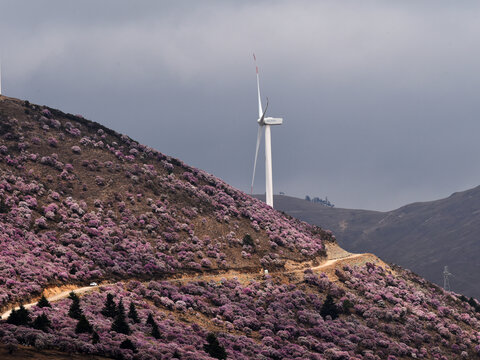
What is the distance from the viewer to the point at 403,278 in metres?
127

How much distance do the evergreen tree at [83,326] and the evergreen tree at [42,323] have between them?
7.85ft

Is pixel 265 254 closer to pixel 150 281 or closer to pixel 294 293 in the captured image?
pixel 294 293

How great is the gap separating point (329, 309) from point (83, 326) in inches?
1801

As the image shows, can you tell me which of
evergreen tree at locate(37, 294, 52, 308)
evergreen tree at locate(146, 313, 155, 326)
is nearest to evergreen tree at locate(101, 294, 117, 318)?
evergreen tree at locate(146, 313, 155, 326)

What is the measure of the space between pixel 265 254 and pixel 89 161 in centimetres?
3460

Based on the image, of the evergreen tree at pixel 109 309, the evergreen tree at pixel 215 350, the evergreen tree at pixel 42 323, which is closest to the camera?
the evergreen tree at pixel 42 323

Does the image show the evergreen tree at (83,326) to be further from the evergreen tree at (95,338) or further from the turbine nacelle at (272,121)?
the turbine nacelle at (272,121)

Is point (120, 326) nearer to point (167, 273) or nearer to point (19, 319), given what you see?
point (19, 319)

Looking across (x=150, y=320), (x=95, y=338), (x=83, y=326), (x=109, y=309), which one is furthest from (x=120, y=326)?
(x=150, y=320)

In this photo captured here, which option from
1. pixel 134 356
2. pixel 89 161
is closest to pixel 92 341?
pixel 134 356

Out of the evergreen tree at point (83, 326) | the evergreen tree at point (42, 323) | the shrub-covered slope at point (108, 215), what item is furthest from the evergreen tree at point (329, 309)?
the evergreen tree at point (42, 323)

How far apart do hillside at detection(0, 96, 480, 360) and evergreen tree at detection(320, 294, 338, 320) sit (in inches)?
7.2

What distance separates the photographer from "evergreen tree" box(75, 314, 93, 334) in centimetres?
6186

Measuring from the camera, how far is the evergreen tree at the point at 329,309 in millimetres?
99000
